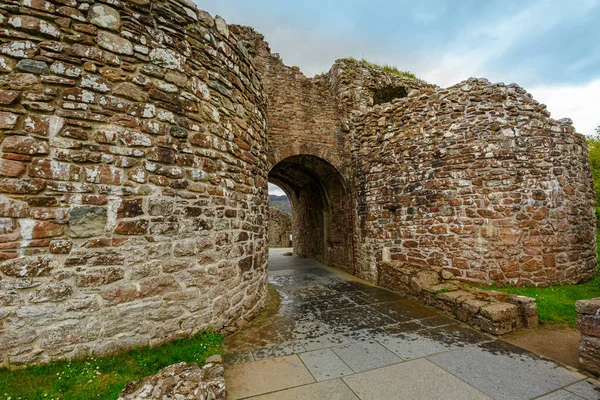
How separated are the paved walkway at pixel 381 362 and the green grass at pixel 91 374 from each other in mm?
628

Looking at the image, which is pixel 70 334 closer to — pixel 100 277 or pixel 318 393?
pixel 100 277

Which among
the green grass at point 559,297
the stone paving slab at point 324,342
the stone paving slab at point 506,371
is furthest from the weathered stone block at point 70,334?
the green grass at point 559,297

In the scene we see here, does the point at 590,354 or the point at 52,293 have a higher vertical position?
the point at 52,293

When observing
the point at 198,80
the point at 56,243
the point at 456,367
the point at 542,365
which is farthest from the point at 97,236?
the point at 542,365

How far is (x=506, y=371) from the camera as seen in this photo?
2668mm

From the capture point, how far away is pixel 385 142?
6.97 metres

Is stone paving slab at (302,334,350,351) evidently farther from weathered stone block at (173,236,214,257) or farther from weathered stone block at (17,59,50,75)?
weathered stone block at (17,59,50,75)

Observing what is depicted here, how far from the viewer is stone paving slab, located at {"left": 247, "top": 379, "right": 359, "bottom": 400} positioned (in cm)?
229

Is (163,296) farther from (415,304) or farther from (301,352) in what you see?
(415,304)

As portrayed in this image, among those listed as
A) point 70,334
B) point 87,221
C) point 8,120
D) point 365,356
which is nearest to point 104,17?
point 8,120

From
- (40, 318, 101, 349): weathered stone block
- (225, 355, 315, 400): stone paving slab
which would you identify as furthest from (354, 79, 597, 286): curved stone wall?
(40, 318, 101, 349): weathered stone block

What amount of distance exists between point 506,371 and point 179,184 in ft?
13.8

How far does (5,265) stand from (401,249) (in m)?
6.69

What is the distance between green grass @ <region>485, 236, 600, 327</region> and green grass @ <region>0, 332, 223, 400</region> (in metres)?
4.99
